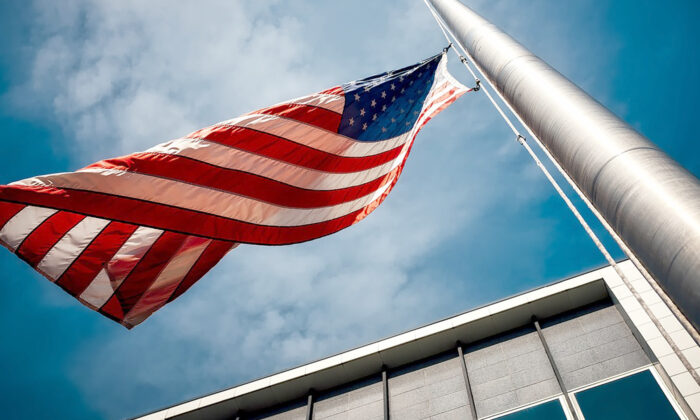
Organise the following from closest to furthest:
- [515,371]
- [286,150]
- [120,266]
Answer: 1. [120,266]
2. [286,150]
3. [515,371]

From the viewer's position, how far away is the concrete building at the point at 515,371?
984 centimetres

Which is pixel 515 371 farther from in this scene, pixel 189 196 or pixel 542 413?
pixel 189 196

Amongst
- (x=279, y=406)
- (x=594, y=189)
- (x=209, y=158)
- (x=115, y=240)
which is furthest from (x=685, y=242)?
(x=279, y=406)

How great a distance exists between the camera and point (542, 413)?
1045 cm

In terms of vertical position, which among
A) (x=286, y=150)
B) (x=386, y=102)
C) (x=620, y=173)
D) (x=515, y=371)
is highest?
(x=386, y=102)

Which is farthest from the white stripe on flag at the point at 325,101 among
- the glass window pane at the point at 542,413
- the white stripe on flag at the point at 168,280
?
the glass window pane at the point at 542,413

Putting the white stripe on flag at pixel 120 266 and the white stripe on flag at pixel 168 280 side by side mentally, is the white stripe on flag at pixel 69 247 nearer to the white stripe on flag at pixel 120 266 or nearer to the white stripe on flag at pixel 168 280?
the white stripe on flag at pixel 120 266

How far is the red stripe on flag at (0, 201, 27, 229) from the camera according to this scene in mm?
5750

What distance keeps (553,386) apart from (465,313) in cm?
321

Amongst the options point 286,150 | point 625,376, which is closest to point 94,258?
point 286,150

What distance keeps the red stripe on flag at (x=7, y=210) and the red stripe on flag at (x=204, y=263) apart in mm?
2407

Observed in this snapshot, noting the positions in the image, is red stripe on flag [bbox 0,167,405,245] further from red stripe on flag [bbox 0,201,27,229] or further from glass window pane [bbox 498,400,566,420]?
glass window pane [bbox 498,400,566,420]

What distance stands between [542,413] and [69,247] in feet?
35.2

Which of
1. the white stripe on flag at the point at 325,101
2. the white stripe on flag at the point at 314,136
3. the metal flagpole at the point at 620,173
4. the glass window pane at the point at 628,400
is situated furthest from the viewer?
the glass window pane at the point at 628,400
